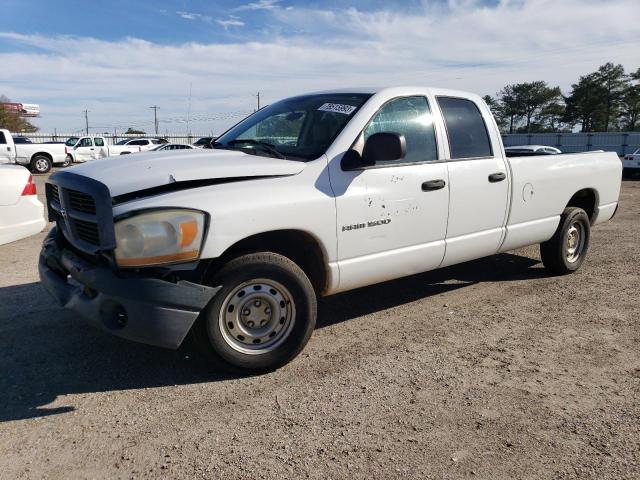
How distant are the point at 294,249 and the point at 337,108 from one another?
119 cm

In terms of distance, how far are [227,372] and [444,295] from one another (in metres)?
2.57

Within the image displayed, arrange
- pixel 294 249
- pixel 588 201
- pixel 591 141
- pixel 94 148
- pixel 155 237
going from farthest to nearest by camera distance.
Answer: pixel 591 141 < pixel 94 148 < pixel 588 201 < pixel 294 249 < pixel 155 237

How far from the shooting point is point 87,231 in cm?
334

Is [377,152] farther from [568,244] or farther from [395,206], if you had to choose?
[568,244]

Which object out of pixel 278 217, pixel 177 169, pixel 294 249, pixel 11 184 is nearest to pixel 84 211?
pixel 177 169

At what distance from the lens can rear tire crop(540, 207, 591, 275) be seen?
5.73 m

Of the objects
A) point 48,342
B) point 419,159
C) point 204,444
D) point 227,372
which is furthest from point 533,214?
point 48,342

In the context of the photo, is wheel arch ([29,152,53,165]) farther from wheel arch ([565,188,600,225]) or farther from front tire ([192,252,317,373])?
front tire ([192,252,317,373])

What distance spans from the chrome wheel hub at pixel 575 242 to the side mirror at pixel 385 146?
323cm

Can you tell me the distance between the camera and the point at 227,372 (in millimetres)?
3414

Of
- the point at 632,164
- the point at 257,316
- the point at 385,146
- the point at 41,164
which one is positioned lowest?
the point at 632,164

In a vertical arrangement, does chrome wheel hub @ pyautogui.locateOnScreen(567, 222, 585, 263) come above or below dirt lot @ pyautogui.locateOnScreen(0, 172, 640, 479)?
above

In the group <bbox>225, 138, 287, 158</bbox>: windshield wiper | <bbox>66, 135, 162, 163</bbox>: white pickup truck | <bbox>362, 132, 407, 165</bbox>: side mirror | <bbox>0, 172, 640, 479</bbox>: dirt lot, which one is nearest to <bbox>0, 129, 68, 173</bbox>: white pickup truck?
<bbox>66, 135, 162, 163</bbox>: white pickup truck

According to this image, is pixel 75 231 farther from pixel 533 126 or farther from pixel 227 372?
pixel 533 126
